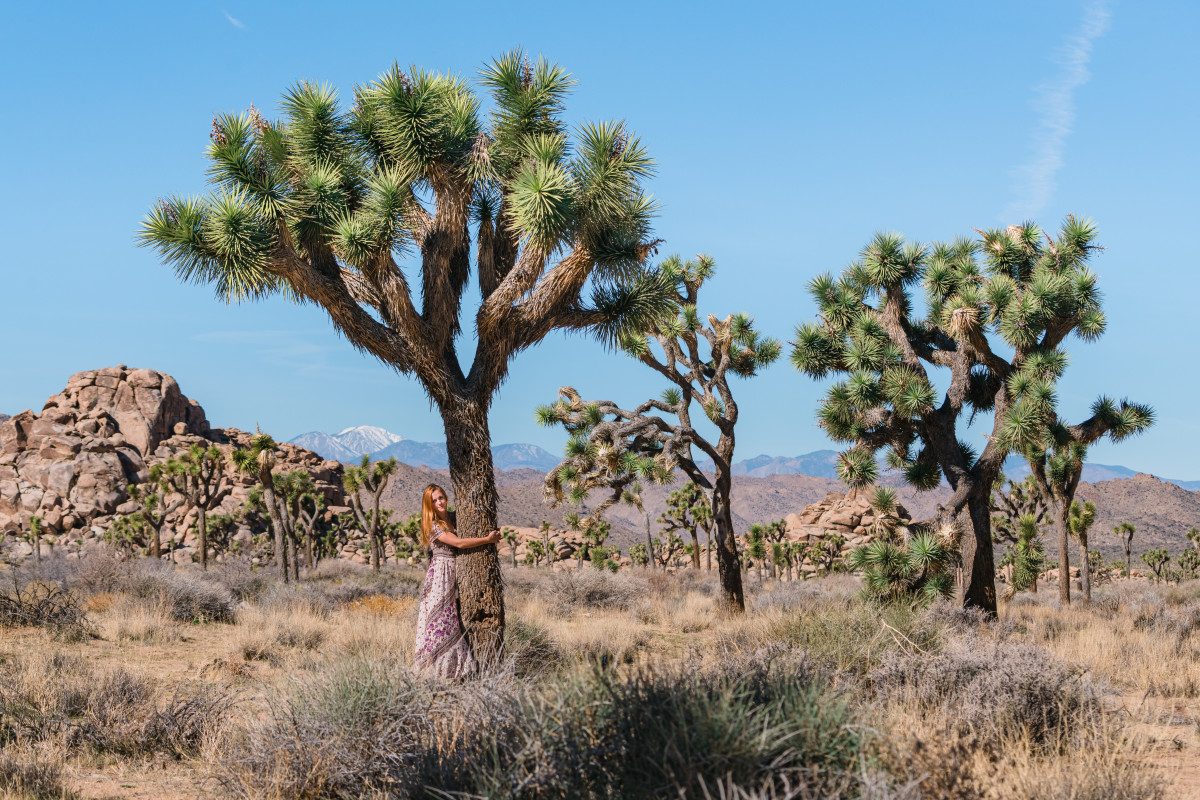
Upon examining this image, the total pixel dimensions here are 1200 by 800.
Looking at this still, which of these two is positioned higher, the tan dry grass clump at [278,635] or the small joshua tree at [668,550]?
the tan dry grass clump at [278,635]

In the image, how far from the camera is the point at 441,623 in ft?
30.0

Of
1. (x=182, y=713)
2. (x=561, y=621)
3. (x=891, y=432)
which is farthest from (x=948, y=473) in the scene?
(x=182, y=713)

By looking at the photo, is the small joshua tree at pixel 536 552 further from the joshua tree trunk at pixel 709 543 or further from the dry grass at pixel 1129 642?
the dry grass at pixel 1129 642

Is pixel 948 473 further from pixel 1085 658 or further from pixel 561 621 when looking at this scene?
pixel 561 621

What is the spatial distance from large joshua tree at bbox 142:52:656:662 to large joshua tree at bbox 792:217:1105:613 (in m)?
6.50

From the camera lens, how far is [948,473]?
15922 millimetres

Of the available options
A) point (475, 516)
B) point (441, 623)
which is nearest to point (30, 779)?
point (441, 623)

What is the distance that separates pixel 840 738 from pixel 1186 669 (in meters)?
8.80

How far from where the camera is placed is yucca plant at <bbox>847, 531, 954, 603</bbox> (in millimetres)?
15453

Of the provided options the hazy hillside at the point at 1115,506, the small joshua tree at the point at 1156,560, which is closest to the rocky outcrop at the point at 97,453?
the hazy hillside at the point at 1115,506

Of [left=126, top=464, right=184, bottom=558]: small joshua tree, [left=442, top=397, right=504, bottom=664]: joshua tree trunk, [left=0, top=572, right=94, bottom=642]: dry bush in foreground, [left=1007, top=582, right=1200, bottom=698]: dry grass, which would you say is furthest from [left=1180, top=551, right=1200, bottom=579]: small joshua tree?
[left=0, top=572, right=94, bottom=642]: dry bush in foreground

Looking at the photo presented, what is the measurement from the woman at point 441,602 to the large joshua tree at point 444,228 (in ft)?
1.50

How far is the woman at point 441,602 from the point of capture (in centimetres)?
903

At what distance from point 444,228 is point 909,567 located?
9399 millimetres
